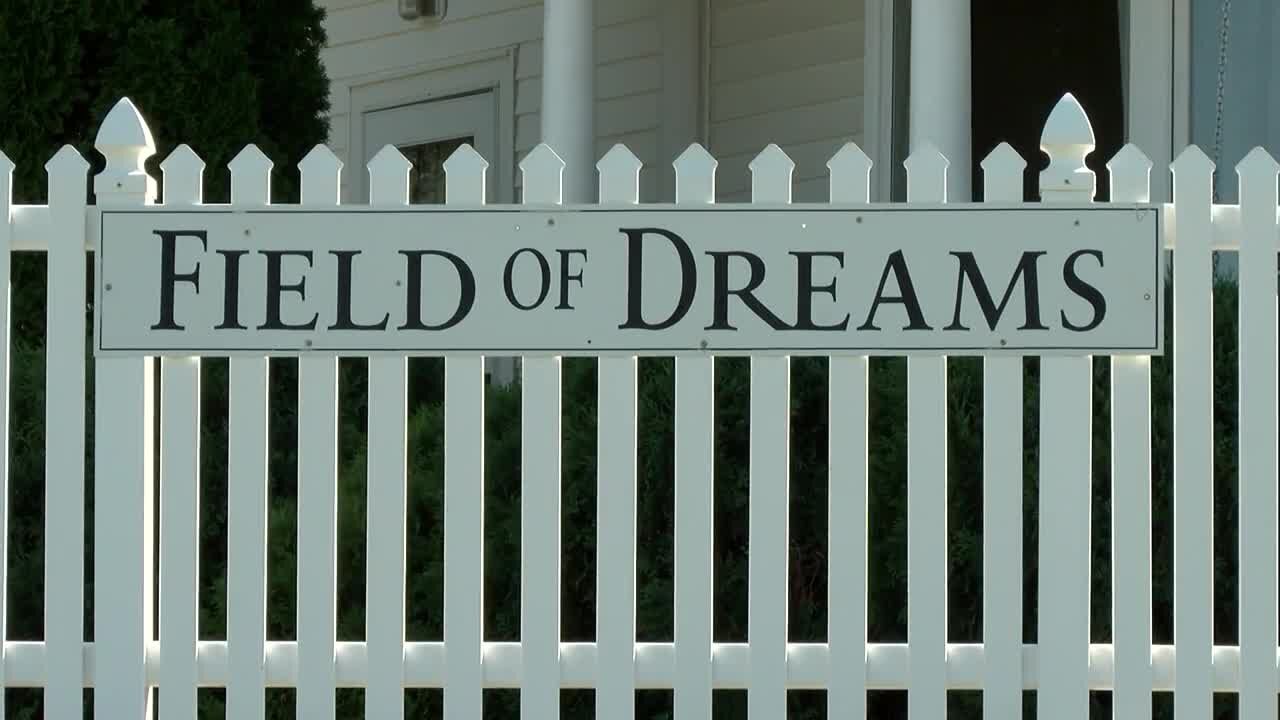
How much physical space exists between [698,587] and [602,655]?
26cm

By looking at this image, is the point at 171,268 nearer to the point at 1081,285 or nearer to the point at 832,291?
the point at 832,291

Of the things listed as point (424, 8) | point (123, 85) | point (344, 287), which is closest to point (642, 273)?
point (344, 287)

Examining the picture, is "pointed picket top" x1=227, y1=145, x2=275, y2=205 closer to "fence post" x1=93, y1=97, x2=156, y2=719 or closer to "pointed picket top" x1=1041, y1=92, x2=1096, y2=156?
"fence post" x1=93, y1=97, x2=156, y2=719

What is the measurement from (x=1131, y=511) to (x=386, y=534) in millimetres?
1596

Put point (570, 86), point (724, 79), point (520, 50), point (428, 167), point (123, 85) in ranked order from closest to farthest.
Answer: point (123, 85) < point (570, 86) < point (724, 79) < point (520, 50) < point (428, 167)

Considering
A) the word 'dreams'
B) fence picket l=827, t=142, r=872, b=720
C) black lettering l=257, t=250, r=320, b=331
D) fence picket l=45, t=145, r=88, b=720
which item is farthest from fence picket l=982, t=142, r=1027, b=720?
fence picket l=45, t=145, r=88, b=720

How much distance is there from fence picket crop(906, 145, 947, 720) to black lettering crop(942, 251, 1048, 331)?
14 cm

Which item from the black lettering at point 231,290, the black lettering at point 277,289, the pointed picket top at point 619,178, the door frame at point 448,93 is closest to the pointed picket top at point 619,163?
the pointed picket top at point 619,178

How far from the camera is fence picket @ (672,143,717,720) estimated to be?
3.85 meters

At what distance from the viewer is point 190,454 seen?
3.95 metres

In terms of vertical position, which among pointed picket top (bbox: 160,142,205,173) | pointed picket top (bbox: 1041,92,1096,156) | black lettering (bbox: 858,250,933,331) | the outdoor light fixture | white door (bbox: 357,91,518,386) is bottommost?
black lettering (bbox: 858,250,933,331)

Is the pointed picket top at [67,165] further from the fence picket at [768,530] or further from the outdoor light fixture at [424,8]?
the outdoor light fixture at [424,8]

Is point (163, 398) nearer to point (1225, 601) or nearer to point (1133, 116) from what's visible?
point (1225, 601)

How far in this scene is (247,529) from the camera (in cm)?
396
